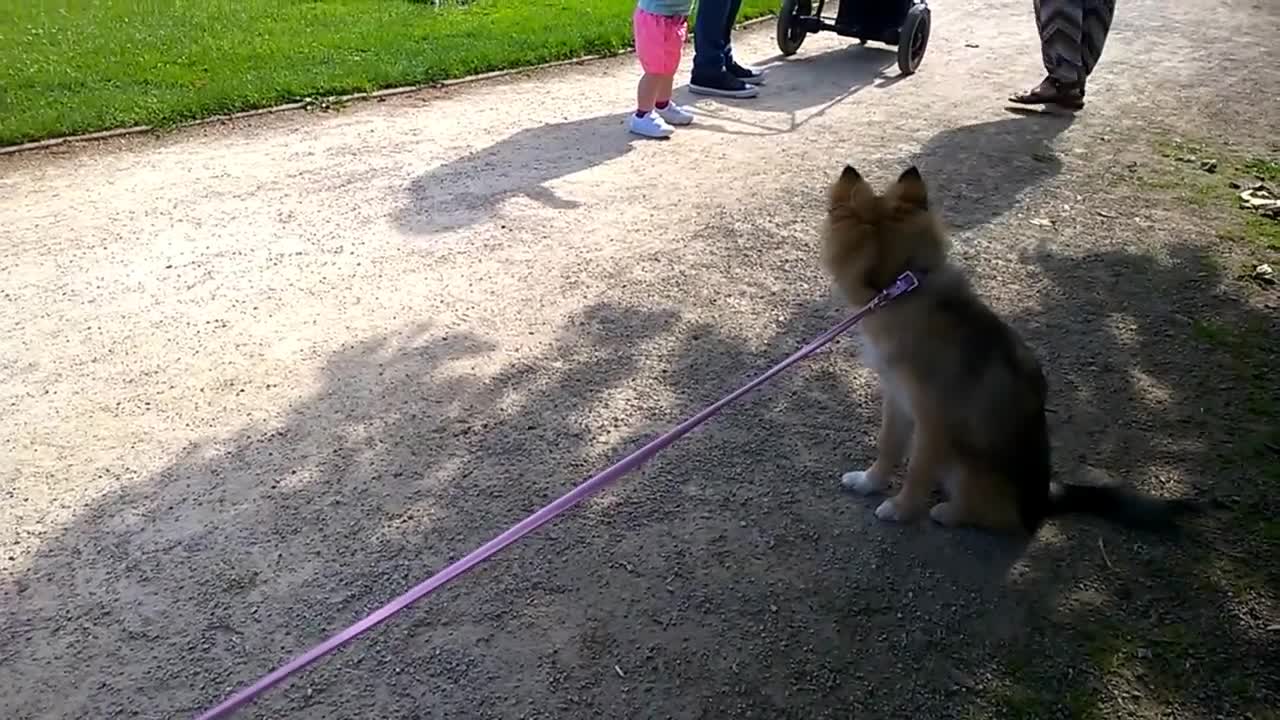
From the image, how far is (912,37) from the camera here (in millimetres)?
8617

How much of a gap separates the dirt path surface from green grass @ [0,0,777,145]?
0.68 m

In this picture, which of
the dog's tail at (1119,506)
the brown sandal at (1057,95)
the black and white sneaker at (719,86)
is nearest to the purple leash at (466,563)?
the dog's tail at (1119,506)

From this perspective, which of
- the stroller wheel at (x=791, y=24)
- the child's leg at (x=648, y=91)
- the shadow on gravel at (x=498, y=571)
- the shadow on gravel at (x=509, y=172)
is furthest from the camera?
the stroller wheel at (x=791, y=24)

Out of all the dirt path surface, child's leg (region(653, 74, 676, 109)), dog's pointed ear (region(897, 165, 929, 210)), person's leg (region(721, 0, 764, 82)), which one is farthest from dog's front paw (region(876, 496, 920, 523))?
person's leg (region(721, 0, 764, 82))

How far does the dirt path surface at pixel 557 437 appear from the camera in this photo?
291 cm

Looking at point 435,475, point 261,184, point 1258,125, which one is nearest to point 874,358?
point 435,475

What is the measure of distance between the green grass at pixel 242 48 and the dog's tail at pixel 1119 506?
6.19 metres

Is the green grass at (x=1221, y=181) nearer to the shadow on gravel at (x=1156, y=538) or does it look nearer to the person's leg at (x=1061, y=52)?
the shadow on gravel at (x=1156, y=538)

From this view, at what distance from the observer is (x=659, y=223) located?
230 inches

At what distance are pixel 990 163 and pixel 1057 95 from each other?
1493 mm

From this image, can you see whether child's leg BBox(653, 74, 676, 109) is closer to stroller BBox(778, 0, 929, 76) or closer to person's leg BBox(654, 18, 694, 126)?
person's leg BBox(654, 18, 694, 126)

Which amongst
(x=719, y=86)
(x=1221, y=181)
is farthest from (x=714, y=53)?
(x=1221, y=181)

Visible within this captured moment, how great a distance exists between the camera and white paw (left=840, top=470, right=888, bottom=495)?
3.63 m

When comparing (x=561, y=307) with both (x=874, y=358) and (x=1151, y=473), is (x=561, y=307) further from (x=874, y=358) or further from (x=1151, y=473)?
(x=1151, y=473)
